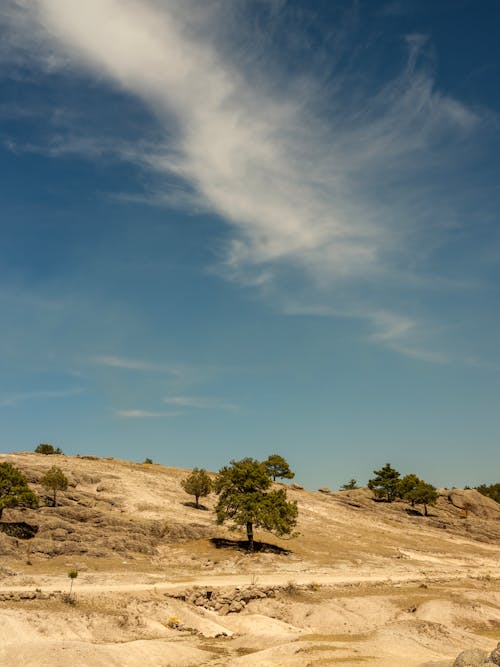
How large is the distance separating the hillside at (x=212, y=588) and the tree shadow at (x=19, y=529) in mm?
302

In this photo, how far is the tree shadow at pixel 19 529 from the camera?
62.5m

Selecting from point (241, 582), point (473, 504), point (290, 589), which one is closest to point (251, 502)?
point (241, 582)

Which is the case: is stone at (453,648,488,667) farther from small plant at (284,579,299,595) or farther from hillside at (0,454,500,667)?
small plant at (284,579,299,595)

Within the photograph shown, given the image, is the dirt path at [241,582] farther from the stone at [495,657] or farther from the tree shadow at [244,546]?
the stone at [495,657]

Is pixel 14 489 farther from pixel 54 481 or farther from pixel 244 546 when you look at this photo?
pixel 244 546

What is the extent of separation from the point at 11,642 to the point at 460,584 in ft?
166

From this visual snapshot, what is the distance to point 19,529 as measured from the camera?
209 feet

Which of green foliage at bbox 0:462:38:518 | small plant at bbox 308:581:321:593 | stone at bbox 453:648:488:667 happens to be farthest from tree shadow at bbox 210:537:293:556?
stone at bbox 453:648:488:667

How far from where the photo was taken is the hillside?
3266 cm

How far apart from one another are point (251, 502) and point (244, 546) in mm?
7057

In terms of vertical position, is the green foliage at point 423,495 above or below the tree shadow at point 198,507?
above

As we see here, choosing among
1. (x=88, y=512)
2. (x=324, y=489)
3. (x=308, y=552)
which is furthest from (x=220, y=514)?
(x=324, y=489)

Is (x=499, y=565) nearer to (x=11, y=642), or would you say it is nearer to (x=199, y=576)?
(x=199, y=576)

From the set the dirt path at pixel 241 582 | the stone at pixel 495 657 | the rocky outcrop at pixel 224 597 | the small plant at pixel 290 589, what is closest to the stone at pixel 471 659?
the stone at pixel 495 657
